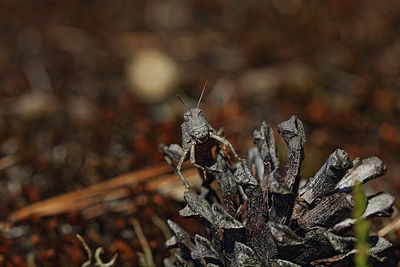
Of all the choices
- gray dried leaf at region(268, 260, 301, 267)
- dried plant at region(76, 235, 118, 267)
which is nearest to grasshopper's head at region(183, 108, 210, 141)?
gray dried leaf at region(268, 260, 301, 267)

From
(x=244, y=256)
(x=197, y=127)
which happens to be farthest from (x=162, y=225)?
(x=197, y=127)

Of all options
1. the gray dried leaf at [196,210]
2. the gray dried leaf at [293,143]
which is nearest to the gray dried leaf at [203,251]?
the gray dried leaf at [196,210]

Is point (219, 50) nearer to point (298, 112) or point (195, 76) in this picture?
point (195, 76)

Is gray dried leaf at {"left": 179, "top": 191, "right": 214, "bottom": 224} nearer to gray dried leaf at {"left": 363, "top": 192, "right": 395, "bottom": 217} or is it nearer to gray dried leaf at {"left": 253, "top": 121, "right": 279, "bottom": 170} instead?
gray dried leaf at {"left": 253, "top": 121, "right": 279, "bottom": 170}

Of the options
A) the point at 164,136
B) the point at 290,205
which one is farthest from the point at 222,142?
the point at 164,136

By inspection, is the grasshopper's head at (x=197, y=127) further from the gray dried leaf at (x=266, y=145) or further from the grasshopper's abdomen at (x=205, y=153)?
the gray dried leaf at (x=266, y=145)

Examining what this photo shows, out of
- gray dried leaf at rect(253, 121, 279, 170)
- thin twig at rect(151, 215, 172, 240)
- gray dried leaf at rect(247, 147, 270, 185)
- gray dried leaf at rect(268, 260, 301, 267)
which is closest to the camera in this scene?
gray dried leaf at rect(268, 260, 301, 267)

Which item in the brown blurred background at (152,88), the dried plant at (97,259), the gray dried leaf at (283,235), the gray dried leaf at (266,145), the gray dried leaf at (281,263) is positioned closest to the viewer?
the gray dried leaf at (283,235)
